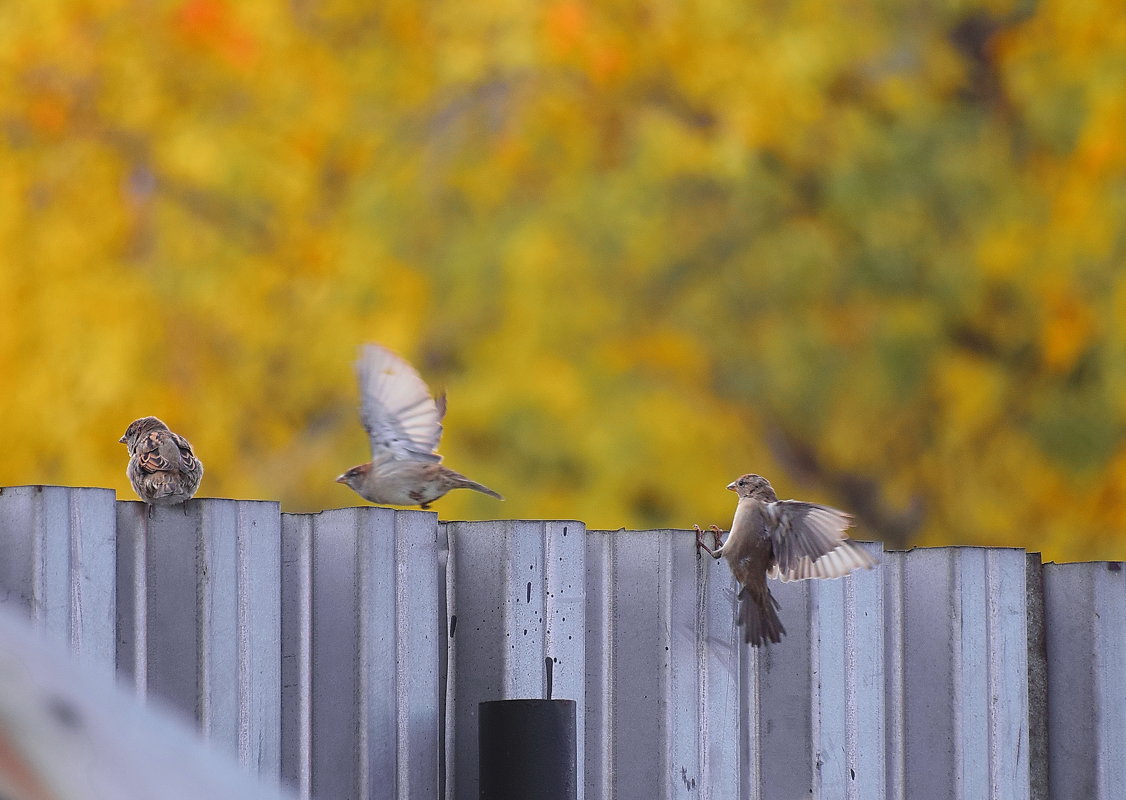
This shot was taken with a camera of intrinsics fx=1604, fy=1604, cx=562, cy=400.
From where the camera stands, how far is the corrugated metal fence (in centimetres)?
330

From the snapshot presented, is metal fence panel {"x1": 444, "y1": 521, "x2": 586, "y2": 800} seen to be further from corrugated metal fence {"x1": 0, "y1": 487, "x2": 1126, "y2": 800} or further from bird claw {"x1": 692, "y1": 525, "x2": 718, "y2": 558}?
bird claw {"x1": 692, "y1": 525, "x2": 718, "y2": 558}

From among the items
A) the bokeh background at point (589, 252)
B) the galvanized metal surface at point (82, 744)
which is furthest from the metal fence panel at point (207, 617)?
the bokeh background at point (589, 252)

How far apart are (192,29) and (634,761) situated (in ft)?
24.7

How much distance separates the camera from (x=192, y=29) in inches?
401

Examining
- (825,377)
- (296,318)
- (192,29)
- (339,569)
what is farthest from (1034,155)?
(339,569)

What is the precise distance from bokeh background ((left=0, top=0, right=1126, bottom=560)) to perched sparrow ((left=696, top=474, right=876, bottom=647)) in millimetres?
5158

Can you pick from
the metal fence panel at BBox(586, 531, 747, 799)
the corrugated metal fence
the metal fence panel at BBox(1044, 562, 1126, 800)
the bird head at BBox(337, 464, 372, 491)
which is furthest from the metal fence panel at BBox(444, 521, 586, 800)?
the metal fence panel at BBox(1044, 562, 1126, 800)

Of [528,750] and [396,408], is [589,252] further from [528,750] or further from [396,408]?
[528,750]

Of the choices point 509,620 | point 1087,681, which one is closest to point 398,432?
point 509,620

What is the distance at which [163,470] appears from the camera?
351 cm

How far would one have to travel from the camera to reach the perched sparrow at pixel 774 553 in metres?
3.92

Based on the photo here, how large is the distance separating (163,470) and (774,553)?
148 centimetres

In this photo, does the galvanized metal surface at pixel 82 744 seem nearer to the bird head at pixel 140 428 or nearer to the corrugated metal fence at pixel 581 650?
the corrugated metal fence at pixel 581 650

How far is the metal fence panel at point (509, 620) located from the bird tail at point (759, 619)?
441 mm
